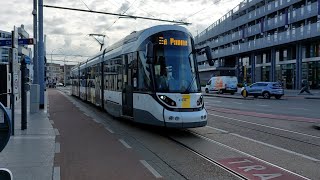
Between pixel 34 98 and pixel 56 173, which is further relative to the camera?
pixel 34 98

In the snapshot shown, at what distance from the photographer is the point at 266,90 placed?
38.5m

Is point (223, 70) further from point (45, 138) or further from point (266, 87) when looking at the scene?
point (45, 138)

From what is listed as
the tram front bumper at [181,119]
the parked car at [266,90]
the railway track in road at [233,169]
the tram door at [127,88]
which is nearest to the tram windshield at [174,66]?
the tram front bumper at [181,119]

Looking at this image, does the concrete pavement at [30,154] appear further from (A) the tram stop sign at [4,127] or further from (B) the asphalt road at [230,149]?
(A) the tram stop sign at [4,127]

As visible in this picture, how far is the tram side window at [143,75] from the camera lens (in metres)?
12.4

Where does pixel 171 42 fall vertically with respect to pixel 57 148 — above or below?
above

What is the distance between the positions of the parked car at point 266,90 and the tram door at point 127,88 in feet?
85.6

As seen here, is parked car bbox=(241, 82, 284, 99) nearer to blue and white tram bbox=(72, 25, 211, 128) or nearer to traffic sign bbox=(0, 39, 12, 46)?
blue and white tram bbox=(72, 25, 211, 128)

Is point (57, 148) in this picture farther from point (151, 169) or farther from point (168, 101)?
point (168, 101)

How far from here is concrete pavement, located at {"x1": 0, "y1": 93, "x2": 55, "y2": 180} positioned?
7105 mm

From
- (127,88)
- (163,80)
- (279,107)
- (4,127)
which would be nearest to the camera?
(4,127)

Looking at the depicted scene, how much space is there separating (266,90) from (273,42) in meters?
18.4

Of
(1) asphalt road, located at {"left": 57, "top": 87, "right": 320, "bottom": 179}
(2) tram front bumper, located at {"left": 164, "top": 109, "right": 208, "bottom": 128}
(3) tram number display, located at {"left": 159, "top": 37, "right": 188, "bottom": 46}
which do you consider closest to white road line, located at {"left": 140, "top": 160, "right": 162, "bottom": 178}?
(1) asphalt road, located at {"left": 57, "top": 87, "right": 320, "bottom": 179}

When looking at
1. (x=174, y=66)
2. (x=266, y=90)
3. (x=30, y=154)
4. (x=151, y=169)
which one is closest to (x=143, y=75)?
(x=174, y=66)
